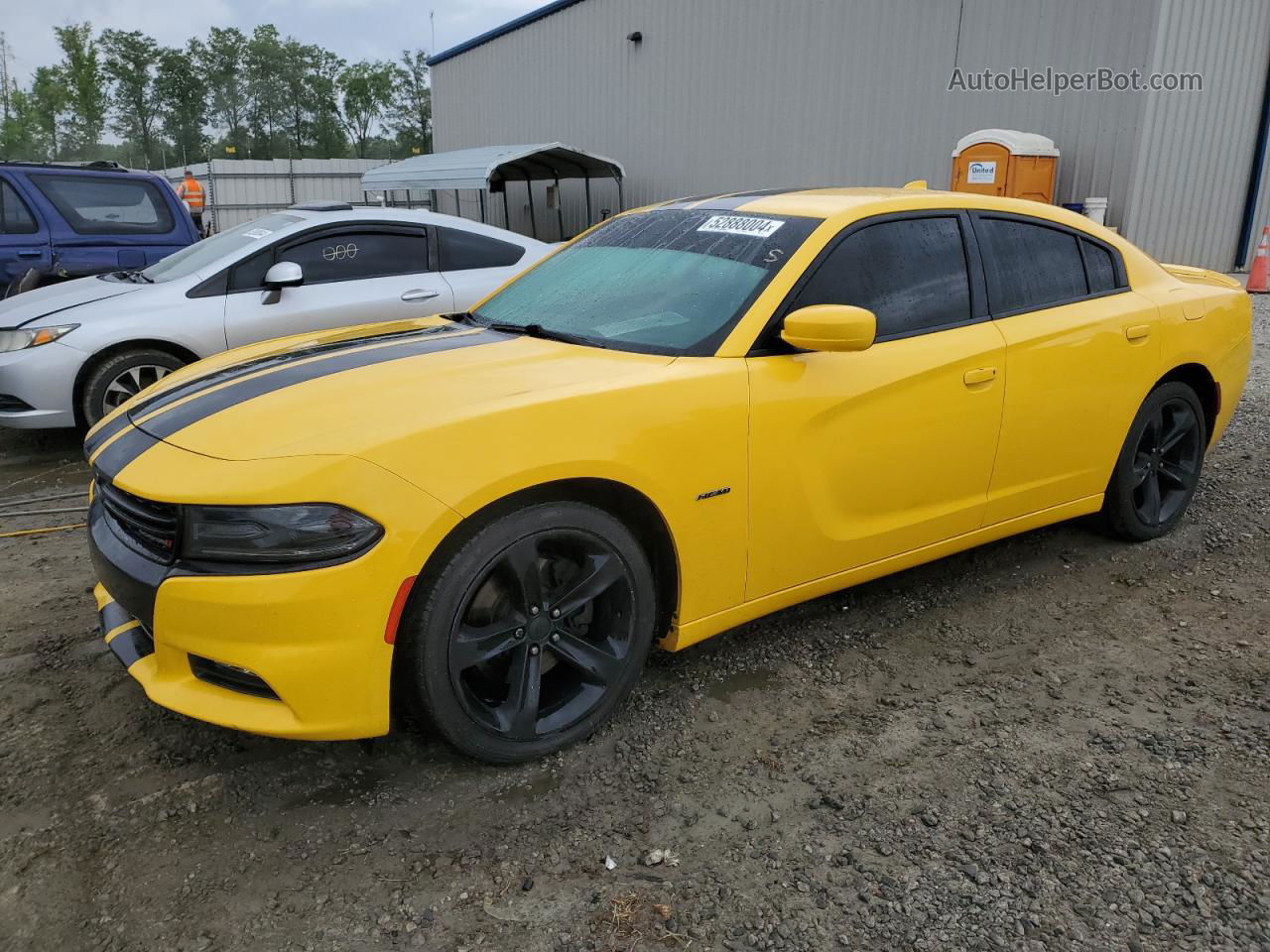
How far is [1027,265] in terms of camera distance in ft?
12.2

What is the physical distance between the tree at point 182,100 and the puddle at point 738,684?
250 feet

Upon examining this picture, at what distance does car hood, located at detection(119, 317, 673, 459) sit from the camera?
2422 millimetres

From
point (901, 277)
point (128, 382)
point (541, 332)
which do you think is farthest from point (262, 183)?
point (901, 277)

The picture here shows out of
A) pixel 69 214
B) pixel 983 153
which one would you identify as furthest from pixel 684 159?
pixel 69 214

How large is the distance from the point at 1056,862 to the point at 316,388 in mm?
2273

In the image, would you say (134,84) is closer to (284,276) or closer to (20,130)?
(20,130)

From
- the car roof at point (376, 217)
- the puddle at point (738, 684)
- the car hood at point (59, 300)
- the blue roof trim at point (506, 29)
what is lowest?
the puddle at point (738, 684)

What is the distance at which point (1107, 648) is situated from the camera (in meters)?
3.42

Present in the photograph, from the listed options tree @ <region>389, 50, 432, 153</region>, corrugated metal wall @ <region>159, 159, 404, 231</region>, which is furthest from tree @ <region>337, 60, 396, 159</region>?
corrugated metal wall @ <region>159, 159, 404, 231</region>

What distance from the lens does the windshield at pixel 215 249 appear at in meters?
6.07

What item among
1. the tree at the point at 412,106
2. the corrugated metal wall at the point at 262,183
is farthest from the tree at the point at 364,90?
the corrugated metal wall at the point at 262,183

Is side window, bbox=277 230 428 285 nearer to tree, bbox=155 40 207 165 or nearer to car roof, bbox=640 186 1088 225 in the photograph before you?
car roof, bbox=640 186 1088 225

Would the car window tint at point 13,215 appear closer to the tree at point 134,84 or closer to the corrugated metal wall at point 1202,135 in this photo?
the corrugated metal wall at point 1202,135

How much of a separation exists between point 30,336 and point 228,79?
252ft
